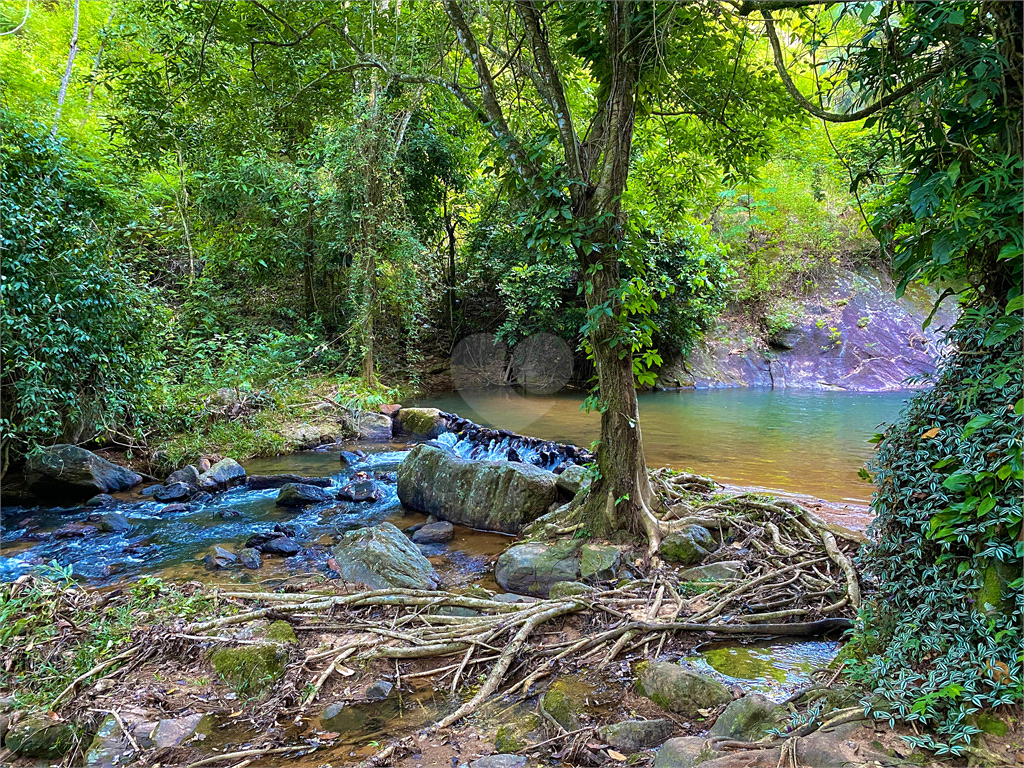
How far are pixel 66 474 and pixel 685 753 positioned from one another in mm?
8578

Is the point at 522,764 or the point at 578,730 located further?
the point at 578,730

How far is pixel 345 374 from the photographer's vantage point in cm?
1405

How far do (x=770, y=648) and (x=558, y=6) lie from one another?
5.19 meters

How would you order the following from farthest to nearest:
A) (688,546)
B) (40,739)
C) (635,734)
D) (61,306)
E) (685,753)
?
(61,306) < (688,546) < (40,739) < (635,734) < (685,753)

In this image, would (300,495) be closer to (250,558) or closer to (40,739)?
(250,558)

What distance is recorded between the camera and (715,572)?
4.55 meters

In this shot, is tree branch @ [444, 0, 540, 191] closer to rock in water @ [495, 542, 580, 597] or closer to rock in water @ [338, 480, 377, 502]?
rock in water @ [495, 542, 580, 597]

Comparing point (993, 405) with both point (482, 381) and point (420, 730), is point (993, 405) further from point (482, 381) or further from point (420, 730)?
point (482, 381)

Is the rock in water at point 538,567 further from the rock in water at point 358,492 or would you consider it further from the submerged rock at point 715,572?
the rock in water at point 358,492

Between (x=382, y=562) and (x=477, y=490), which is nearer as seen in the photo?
(x=382, y=562)

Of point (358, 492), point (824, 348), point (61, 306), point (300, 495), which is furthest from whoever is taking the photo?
point (824, 348)

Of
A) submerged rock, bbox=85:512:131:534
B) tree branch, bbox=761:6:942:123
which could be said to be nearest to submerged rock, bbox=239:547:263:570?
submerged rock, bbox=85:512:131:534

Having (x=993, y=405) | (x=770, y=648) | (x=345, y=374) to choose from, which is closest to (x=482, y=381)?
(x=345, y=374)

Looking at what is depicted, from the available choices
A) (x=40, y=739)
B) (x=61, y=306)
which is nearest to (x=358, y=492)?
(x=61, y=306)
